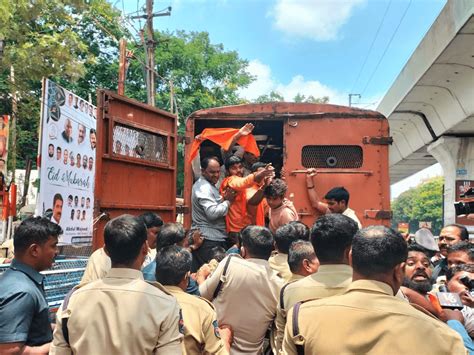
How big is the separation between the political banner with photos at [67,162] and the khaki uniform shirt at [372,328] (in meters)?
3.20

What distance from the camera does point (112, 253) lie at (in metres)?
1.96

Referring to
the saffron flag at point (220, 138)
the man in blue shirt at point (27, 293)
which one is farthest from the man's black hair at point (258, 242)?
the saffron flag at point (220, 138)

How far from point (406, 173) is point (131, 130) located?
54.1 ft

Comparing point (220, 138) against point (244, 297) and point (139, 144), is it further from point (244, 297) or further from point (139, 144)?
point (244, 297)

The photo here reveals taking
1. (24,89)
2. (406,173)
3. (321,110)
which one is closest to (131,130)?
(321,110)

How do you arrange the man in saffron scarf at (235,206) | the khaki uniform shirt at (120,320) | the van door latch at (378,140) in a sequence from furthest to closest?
the van door latch at (378,140)
the man in saffron scarf at (235,206)
the khaki uniform shirt at (120,320)

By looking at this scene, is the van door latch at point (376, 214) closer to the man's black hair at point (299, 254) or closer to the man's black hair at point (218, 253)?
the man's black hair at point (218, 253)

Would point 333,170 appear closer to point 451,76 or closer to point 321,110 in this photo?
point 321,110

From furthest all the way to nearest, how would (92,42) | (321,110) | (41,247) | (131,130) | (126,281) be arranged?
(92,42) < (321,110) < (131,130) < (41,247) < (126,281)

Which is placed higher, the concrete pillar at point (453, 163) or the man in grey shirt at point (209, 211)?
the concrete pillar at point (453, 163)

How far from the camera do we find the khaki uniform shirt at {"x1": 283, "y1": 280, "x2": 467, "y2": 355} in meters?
1.45

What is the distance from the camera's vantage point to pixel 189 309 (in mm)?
2246

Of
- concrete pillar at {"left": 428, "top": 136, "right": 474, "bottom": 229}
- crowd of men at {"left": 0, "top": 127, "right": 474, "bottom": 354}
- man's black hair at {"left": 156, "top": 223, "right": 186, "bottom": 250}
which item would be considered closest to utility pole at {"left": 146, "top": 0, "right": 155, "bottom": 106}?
concrete pillar at {"left": 428, "top": 136, "right": 474, "bottom": 229}

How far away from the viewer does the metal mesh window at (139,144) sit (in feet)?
14.5
